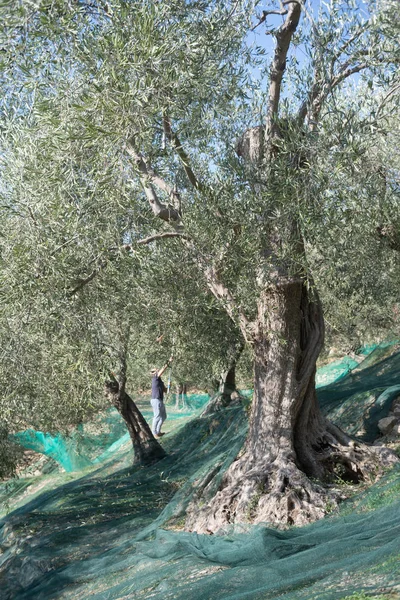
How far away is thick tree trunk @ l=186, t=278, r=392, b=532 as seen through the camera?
859cm

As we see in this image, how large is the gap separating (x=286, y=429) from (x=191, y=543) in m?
2.27

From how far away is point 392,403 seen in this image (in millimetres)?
11578

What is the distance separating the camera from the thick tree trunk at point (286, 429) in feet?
28.2

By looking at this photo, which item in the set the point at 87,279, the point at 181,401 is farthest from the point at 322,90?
the point at 181,401

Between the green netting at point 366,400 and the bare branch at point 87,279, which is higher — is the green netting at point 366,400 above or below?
below

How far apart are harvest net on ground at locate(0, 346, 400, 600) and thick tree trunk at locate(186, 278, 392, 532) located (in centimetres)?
66

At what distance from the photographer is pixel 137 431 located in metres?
16.1

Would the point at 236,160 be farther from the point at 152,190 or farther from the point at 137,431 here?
the point at 137,431

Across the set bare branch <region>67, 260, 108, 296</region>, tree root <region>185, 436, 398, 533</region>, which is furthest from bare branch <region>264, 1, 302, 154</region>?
tree root <region>185, 436, 398, 533</region>

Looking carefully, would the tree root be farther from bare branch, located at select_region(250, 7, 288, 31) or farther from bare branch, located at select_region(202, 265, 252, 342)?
bare branch, located at select_region(250, 7, 288, 31)

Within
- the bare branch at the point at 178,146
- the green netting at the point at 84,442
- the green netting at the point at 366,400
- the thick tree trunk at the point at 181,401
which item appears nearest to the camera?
the bare branch at the point at 178,146

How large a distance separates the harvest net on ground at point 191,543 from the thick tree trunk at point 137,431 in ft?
1.42

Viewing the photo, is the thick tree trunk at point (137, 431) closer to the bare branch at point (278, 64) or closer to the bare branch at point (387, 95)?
the bare branch at point (278, 64)

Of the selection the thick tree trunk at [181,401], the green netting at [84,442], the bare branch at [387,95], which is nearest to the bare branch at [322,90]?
the bare branch at [387,95]
